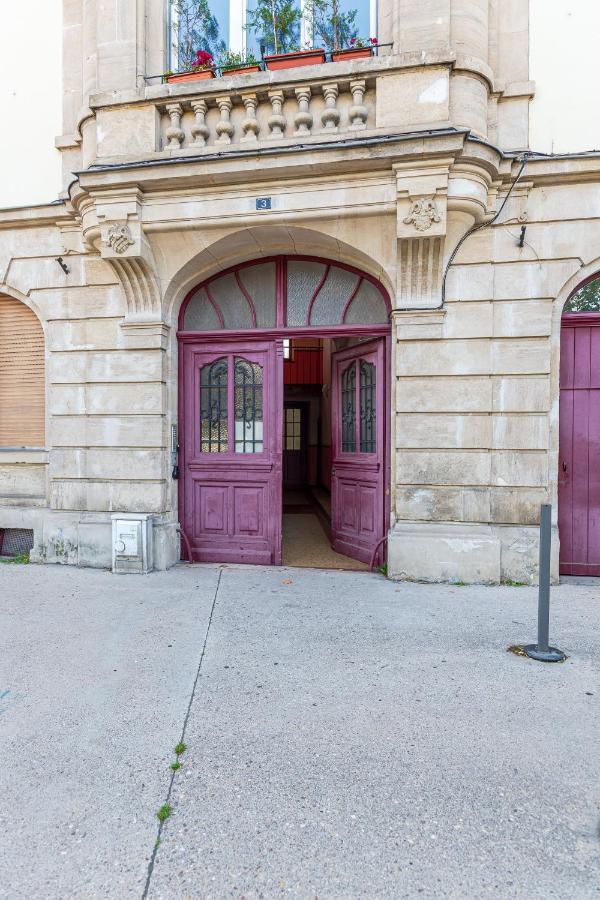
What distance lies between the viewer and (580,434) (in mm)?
5215

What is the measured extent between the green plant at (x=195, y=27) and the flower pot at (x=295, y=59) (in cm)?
81

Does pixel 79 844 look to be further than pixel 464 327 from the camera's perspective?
No

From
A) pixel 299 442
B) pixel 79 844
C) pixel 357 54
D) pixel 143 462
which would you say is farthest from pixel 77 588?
pixel 299 442

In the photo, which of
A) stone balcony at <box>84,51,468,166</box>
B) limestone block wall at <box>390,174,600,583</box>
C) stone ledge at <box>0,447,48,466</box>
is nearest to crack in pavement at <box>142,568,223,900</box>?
limestone block wall at <box>390,174,600,583</box>

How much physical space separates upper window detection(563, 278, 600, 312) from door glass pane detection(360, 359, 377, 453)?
2.19 m

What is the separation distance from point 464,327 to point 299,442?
10.9m

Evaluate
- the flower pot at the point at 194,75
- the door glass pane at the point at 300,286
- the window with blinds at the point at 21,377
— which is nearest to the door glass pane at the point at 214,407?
the door glass pane at the point at 300,286

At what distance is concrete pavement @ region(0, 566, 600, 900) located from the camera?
1761mm

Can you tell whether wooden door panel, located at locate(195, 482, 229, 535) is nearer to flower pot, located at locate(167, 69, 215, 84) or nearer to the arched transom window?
the arched transom window

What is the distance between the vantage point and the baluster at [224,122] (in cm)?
493

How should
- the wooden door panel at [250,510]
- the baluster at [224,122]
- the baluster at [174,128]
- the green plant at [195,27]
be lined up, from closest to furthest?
the baluster at [224,122] → the baluster at [174,128] → the green plant at [195,27] → the wooden door panel at [250,510]

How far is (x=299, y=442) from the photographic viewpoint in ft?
51.8

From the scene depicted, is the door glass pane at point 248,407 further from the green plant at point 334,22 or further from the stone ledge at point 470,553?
the green plant at point 334,22

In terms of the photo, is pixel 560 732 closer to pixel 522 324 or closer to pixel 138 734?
pixel 138 734
